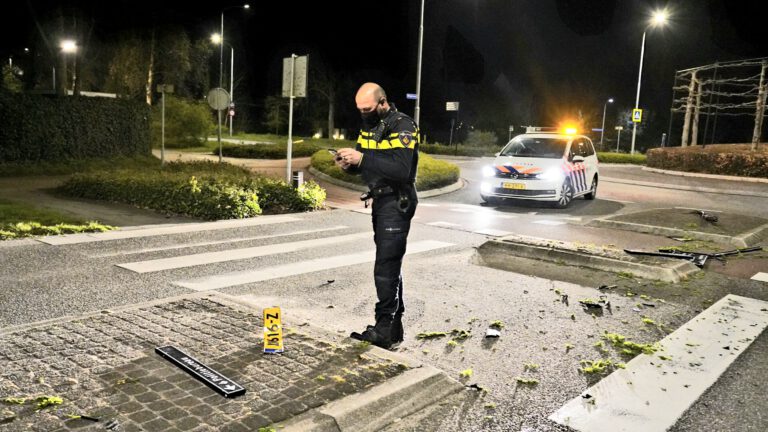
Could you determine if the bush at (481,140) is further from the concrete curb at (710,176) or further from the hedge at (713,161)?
the concrete curb at (710,176)

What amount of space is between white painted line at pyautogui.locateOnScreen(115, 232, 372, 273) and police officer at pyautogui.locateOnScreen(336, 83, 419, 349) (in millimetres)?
3687

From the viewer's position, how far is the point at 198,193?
11586mm

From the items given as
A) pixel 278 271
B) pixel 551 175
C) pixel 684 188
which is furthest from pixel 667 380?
pixel 684 188

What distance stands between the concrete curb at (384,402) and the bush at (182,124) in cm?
3513

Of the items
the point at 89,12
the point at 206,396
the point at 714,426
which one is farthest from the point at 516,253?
the point at 89,12

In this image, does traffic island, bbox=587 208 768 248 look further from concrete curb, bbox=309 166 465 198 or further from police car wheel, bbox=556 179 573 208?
concrete curb, bbox=309 166 465 198

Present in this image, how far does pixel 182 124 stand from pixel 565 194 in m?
29.2

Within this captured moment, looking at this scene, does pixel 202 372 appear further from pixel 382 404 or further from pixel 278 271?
pixel 278 271

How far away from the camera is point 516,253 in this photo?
8.33 metres

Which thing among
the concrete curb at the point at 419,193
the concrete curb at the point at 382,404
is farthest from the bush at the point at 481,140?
the concrete curb at the point at 382,404

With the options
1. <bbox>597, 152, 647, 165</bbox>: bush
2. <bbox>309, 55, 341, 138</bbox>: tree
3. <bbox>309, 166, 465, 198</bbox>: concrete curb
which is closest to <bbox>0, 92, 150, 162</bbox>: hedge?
<bbox>309, 166, 465, 198</bbox>: concrete curb

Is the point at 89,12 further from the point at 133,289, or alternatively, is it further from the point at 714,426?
the point at 714,426

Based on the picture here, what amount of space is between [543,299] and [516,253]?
73.8 inches

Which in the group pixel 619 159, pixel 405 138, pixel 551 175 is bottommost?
pixel 619 159
